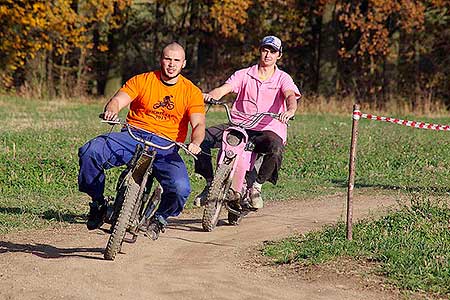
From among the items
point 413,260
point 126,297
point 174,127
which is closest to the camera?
point 126,297

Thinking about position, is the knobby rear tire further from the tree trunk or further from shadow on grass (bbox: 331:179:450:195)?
the tree trunk

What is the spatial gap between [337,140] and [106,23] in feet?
64.7

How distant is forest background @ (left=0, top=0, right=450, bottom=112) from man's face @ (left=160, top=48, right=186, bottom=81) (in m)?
24.3

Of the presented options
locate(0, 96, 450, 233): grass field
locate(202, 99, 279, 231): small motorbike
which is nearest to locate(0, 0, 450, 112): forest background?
locate(0, 96, 450, 233): grass field

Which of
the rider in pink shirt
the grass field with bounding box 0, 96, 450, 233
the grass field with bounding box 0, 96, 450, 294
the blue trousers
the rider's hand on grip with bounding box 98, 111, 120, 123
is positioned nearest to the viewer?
the rider's hand on grip with bounding box 98, 111, 120, 123

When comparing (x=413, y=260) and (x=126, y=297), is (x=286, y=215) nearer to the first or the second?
(x=413, y=260)

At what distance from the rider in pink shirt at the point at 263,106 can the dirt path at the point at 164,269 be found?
2.13 feet

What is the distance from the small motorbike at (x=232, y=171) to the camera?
10344 mm

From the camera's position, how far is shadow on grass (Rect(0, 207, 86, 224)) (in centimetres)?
1141

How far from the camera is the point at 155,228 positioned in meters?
9.27

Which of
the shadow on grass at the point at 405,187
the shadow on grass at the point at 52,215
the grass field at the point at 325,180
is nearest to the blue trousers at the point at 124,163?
the grass field at the point at 325,180

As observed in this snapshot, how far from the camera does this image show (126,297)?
741cm

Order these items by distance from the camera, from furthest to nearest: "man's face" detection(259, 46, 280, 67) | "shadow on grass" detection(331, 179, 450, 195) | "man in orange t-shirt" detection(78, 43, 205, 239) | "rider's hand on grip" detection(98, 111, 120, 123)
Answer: "shadow on grass" detection(331, 179, 450, 195)
"man's face" detection(259, 46, 280, 67)
"man in orange t-shirt" detection(78, 43, 205, 239)
"rider's hand on grip" detection(98, 111, 120, 123)

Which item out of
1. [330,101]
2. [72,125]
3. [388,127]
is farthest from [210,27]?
[72,125]
